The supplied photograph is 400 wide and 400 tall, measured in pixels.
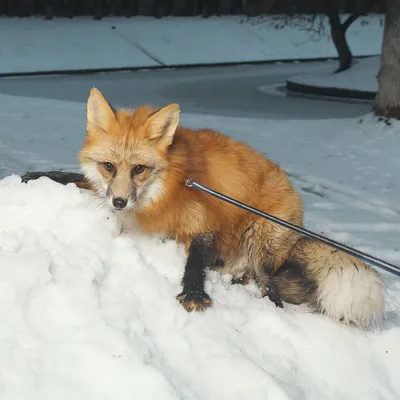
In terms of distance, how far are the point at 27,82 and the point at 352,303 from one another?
13586mm

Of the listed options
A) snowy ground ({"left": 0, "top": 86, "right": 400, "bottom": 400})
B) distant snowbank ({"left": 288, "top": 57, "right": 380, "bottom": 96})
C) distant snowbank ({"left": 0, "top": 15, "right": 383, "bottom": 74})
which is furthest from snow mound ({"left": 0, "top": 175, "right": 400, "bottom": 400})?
distant snowbank ({"left": 0, "top": 15, "right": 383, "bottom": 74})

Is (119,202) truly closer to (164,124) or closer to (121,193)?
(121,193)

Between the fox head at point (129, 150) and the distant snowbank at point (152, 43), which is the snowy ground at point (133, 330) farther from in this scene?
the distant snowbank at point (152, 43)

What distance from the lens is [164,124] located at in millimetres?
3367

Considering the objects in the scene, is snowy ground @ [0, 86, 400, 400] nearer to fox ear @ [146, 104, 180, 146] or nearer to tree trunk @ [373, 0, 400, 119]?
fox ear @ [146, 104, 180, 146]

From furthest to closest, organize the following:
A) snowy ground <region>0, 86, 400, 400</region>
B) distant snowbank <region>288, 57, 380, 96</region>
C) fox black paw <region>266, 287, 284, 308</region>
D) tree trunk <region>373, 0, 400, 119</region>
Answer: distant snowbank <region>288, 57, 380, 96</region>
tree trunk <region>373, 0, 400, 119</region>
fox black paw <region>266, 287, 284, 308</region>
snowy ground <region>0, 86, 400, 400</region>

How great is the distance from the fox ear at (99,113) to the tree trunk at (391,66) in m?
7.08

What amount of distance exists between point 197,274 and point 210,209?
1.21ft

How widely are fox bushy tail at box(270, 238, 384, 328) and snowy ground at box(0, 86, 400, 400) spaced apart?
0.09 metres

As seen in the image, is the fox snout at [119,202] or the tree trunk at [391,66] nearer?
the fox snout at [119,202]

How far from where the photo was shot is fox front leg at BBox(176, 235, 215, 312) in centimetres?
315

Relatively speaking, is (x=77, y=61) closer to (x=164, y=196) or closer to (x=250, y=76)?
(x=250, y=76)

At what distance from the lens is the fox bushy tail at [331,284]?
3322 millimetres

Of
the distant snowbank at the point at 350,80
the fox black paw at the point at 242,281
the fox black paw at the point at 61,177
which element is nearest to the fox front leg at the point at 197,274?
the fox black paw at the point at 242,281
